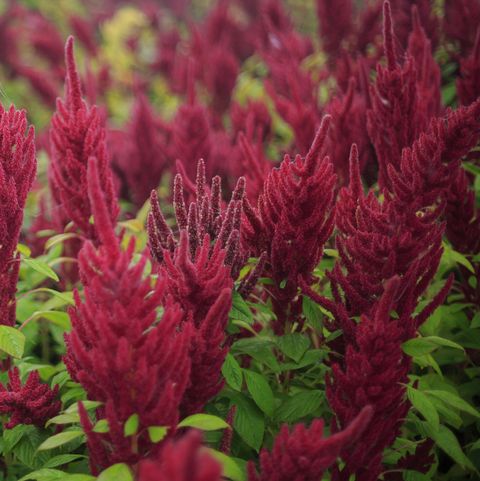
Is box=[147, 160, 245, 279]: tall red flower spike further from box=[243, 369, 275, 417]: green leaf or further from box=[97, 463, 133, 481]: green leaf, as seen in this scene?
box=[97, 463, 133, 481]: green leaf

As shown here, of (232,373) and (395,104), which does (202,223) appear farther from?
(395,104)

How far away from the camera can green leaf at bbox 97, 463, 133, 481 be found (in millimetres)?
1240

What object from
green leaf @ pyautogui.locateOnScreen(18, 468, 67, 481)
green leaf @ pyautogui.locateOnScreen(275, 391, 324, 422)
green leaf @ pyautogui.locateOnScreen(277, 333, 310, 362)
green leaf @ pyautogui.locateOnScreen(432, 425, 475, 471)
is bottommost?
green leaf @ pyautogui.locateOnScreen(432, 425, 475, 471)

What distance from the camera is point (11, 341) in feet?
5.29

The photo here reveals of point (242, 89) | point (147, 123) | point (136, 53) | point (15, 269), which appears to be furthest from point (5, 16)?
point (15, 269)

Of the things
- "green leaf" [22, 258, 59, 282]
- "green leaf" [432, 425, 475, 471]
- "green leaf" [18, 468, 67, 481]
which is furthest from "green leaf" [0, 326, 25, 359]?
"green leaf" [432, 425, 475, 471]

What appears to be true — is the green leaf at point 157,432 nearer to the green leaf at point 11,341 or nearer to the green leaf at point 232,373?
the green leaf at point 232,373

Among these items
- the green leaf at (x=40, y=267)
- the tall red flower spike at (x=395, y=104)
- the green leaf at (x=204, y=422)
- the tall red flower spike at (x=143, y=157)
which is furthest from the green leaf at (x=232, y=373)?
the tall red flower spike at (x=143, y=157)

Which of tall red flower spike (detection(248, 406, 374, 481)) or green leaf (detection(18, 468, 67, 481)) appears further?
green leaf (detection(18, 468, 67, 481))

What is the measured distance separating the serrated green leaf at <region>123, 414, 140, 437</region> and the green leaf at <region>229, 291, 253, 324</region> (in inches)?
15.5

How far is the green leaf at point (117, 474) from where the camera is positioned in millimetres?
1240

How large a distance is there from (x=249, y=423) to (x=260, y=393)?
0.08 meters

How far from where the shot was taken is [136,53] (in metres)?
6.34

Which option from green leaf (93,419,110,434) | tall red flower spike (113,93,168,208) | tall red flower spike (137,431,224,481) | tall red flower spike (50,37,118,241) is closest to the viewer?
tall red flower spike (137,431,224,481)
